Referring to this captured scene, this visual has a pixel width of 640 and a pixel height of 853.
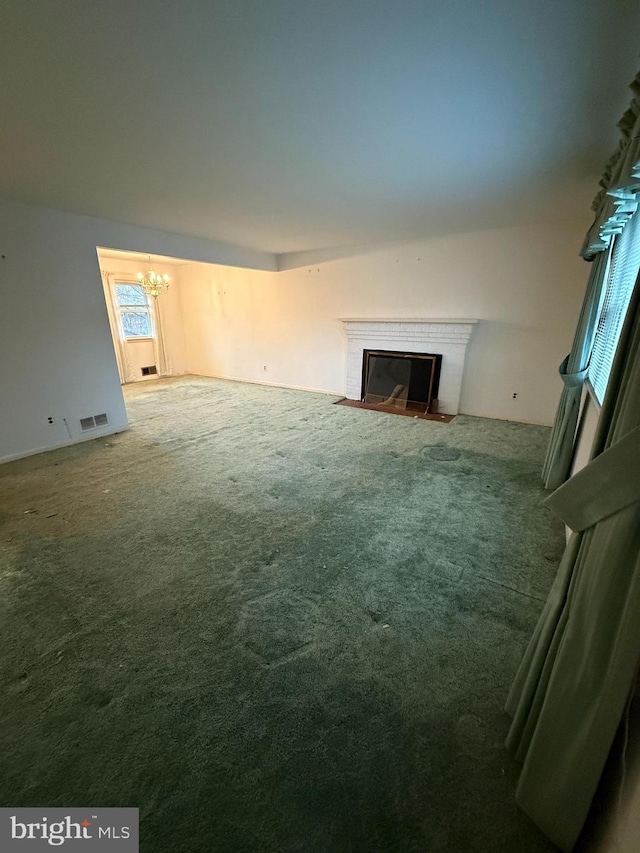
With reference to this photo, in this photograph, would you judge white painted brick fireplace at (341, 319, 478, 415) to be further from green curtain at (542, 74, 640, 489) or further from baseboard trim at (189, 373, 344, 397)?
green curtain at (542, 74, 640, 489)

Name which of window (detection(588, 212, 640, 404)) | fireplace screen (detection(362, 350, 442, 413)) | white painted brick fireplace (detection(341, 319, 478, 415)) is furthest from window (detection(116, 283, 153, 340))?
window (detection(588, 212, 640, 404))

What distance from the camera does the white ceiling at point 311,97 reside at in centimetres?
114

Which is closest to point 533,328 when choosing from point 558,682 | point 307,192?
point 307,192

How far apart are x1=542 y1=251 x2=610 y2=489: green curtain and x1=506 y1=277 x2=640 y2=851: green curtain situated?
6.30 ft

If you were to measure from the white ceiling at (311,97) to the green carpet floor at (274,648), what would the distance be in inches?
91.3

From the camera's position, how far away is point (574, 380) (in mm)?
2549

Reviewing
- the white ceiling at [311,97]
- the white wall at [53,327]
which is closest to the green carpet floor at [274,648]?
the white wall at [53,327]

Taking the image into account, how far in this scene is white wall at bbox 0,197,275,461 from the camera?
3329 millimetres

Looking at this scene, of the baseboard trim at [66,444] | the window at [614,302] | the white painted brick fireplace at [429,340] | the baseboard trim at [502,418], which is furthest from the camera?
the white painted brick fireplace at [429,340]

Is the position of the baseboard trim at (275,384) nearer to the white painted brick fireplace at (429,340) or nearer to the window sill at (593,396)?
the white painted brick fireplace at (429,340)

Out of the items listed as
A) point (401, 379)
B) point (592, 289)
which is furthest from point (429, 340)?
point (592, 289)

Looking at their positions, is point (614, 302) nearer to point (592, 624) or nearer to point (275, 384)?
point (592, 624)

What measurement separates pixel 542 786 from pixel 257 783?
0.82 metres

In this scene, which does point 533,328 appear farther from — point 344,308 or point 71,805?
point 71,805
